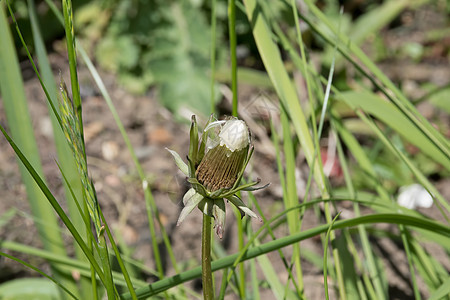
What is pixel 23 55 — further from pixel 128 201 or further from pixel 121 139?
pixel 128 201

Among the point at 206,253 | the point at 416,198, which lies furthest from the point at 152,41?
the point at 206,253

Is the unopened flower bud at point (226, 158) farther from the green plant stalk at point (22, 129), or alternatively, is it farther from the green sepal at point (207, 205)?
the green plant stalk at point (22, 129)

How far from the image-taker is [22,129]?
0.96m

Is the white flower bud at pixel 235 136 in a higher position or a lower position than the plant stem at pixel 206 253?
higher

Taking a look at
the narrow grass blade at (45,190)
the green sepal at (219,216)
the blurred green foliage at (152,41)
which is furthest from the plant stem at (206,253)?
the blurred green foliage at (152,41)

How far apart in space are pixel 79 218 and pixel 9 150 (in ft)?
4.03

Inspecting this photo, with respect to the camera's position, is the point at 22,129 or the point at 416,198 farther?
the point at 416,198

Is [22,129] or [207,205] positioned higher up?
[22,129]

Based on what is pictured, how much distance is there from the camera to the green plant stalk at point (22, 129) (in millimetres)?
947

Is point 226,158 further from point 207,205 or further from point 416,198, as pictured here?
point 416,198

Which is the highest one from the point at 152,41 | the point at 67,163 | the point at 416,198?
the point at 152,41

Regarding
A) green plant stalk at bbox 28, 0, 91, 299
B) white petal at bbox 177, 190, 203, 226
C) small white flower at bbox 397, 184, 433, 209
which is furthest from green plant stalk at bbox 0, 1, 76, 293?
small white flower at bbox 397, 184, 433, 209

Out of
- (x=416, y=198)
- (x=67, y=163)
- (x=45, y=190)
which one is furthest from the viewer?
(x=416, y=198)

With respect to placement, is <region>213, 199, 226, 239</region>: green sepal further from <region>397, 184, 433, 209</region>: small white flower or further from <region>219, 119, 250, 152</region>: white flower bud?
<region>397, 184, 433, 209</region>: small white flower
